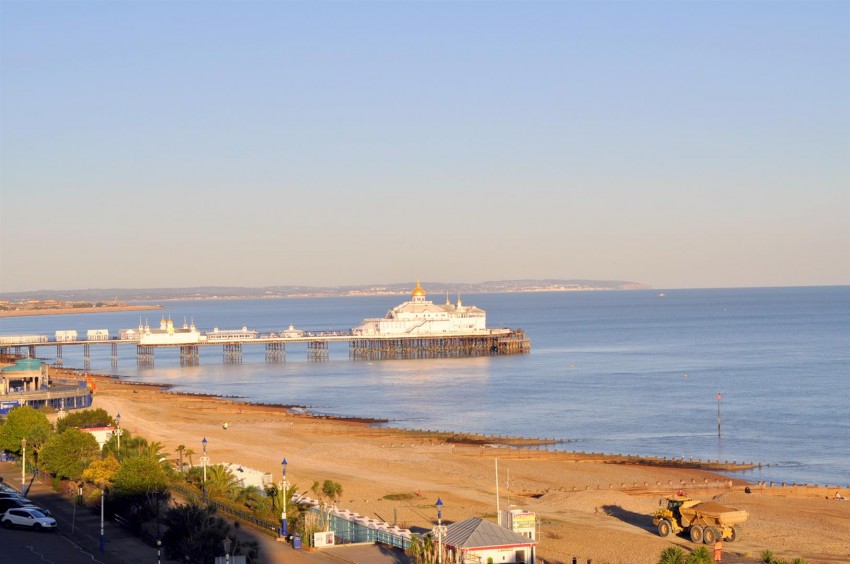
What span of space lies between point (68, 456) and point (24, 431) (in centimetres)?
558

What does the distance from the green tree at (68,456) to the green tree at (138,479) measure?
5.31 metres

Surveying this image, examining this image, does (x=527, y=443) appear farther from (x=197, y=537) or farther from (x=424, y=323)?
(x=424, y=323)

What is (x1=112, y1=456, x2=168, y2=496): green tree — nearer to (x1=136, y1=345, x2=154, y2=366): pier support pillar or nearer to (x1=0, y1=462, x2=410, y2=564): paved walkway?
(x1=0, y1=462, x2=410, y2=564): paved walkway

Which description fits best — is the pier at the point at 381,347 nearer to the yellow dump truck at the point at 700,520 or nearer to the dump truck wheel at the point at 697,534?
the yellow dump truck at the point at 700,520

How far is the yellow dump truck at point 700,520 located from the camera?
30906mm

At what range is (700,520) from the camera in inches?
1232

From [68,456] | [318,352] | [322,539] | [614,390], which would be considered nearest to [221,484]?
[68,456]

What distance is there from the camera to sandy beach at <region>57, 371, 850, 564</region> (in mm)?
31725

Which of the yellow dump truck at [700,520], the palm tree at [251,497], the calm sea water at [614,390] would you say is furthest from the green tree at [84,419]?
the yellow dump truck at [700,520]

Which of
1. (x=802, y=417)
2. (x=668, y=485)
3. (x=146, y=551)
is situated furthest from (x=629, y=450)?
Answer: (x=146, y=551)

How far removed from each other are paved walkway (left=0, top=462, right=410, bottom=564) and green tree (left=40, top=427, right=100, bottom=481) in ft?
14.1

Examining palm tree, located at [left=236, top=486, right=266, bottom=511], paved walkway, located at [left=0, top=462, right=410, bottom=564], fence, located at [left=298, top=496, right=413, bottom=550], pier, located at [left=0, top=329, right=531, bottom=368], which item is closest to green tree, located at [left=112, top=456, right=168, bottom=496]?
paved walkway, located at [left=0, top=462, right=410, bottom=564]

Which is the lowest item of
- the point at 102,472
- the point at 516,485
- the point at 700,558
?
the point at 516,485

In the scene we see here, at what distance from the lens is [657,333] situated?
149500 millimetres
